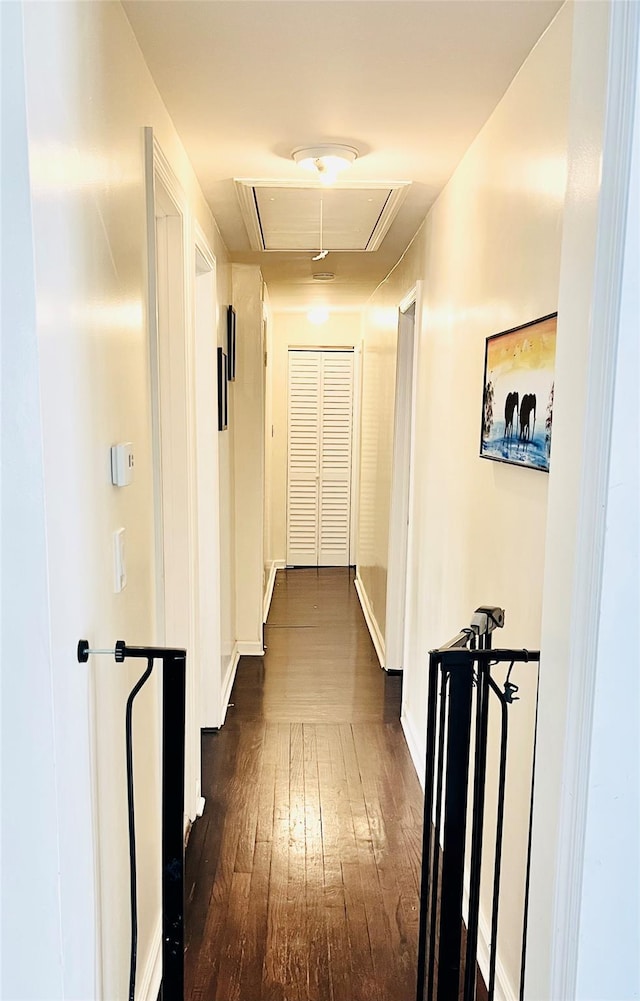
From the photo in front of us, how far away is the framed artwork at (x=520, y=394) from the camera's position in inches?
62.7

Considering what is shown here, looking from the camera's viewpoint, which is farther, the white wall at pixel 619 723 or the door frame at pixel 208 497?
the door frame at pixel 208 497

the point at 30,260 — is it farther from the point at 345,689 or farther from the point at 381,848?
the point at 345,689

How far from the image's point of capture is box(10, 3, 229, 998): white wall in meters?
1.06

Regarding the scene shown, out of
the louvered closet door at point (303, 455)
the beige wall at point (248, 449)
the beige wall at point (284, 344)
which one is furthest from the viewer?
the louvered closet door at point (303, 455)

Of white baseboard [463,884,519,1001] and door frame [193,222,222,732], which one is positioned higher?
door frame [193,222,222,732]

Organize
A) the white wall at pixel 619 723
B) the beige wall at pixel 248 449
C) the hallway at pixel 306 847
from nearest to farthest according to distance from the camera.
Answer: the white wall at pixel 619 723, the hallway at pixel 306 847, the beige wall at pixel 248 449

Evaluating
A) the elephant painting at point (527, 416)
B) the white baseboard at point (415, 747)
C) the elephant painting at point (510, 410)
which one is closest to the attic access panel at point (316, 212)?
the elephant painting at point (510, 410)

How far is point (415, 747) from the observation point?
10.5 ft

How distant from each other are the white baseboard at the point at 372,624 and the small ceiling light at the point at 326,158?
2.82 metres

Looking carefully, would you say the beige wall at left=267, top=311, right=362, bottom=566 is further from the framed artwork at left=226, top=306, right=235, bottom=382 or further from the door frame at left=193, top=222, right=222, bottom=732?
the door frame at left=193, top=222, right=222, bottom=732

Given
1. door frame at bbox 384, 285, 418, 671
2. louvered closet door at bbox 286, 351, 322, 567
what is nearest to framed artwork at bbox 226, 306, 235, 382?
door frame at bbox 384, 285, 418, 671

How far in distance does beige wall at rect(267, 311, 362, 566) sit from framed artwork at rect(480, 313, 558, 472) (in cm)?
467

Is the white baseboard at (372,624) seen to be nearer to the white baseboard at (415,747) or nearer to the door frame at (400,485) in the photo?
the door frame at (400,485)

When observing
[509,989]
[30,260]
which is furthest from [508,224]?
[509,989]
